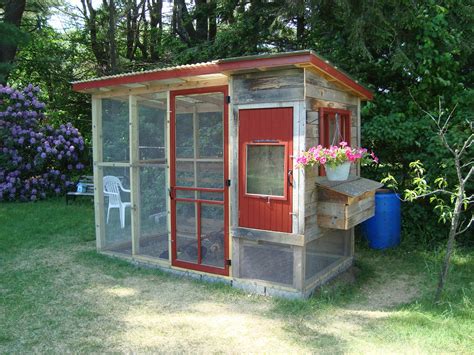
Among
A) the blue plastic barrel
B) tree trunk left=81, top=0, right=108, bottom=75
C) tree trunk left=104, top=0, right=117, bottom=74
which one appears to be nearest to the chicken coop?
the blue plastic barrel

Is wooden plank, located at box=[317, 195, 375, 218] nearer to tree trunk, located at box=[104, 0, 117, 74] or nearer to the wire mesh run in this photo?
the wire mesh run

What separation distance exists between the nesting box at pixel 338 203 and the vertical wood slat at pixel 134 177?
7.81 ft

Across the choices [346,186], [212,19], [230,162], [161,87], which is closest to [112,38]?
[212,19]

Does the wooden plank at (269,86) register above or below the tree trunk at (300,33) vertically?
below

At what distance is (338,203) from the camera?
4.43 meters

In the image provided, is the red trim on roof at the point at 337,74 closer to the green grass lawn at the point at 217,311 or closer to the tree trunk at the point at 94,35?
the green grass lawn at the point at 217,311

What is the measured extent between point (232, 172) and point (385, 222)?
280 centimetres

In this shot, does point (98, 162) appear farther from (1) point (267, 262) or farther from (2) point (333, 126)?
(2) point (333, 126)

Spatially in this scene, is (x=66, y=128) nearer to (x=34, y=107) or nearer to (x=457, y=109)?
(x=34, y=107)

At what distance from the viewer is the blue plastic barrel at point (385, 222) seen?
20.3ft

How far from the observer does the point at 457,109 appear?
6.40 m

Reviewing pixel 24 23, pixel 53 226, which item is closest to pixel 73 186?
pixel 53 226

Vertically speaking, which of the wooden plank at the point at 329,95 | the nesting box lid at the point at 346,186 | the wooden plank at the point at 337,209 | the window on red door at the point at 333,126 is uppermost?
the wooden plank at the point at 329,95

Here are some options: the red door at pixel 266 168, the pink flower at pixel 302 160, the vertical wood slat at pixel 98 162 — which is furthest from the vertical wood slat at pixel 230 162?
the vertical wood slat at pixel 98 162
